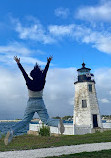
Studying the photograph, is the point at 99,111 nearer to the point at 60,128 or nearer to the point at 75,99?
the point at 75,99

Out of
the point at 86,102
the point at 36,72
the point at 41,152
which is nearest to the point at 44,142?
the point at 41,152

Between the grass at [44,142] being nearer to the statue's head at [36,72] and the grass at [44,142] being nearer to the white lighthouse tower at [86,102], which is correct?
the statue's head at [36,72]

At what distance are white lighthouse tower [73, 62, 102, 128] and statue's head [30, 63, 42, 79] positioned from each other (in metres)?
9.79

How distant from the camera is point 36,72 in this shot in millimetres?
12047

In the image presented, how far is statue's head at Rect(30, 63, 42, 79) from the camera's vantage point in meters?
12.0

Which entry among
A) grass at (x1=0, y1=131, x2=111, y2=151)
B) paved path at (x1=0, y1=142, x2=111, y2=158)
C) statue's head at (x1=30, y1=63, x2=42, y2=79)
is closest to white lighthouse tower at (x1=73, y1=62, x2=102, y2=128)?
grass at (x1=0, y1=131, x2=111, y2=151)

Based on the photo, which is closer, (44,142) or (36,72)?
(44,142)

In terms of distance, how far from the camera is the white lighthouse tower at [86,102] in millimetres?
20141

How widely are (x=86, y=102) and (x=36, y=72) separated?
10.1 m

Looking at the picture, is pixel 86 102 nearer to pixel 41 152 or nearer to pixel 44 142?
pixel 44 142

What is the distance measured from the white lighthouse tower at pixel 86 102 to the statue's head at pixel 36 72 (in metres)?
9.79

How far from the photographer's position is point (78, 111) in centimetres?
2069

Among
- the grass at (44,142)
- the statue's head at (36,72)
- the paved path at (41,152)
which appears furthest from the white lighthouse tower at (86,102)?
the paved path at (41,152)

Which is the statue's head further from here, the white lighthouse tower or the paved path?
the white lighthouse tower
